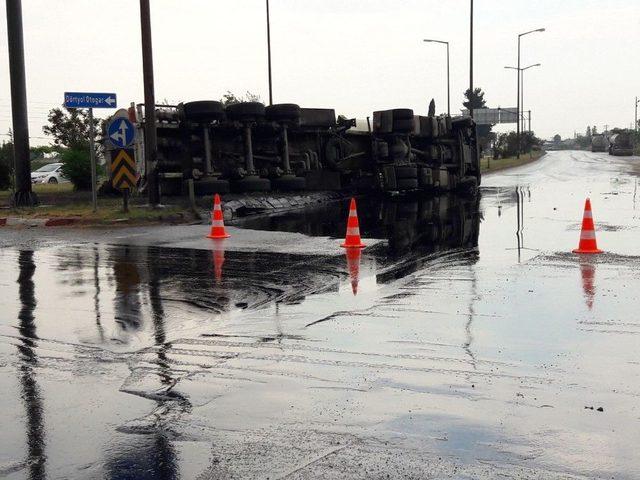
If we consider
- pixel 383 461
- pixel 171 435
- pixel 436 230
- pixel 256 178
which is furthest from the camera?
pixel 256 178

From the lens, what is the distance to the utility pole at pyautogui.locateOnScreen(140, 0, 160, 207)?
61.5 feet

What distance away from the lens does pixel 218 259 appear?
1187 cm

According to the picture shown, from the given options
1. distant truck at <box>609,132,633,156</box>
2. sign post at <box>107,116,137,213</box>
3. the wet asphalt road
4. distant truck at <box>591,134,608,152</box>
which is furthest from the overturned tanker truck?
distant truck at <box>591,134,608,152</box>

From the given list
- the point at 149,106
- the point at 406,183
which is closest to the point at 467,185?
the point at 406,183

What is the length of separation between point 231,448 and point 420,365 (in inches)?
77.0

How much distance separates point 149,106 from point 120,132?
1243 millimetres

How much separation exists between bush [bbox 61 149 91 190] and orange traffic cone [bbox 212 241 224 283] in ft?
46.1

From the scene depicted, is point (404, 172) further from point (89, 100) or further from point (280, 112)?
point (89, 100)

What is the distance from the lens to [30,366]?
5.96 m

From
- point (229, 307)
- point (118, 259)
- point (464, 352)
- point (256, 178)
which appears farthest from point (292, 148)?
point (464, 352)

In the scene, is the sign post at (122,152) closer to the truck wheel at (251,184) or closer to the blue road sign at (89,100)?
the blue road sign at (89,100)

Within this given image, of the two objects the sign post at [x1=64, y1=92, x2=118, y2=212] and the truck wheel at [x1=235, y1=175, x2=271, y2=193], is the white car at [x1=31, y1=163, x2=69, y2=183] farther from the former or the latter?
the sign post at [x1=64, y1=92, x2=118, y2=212]

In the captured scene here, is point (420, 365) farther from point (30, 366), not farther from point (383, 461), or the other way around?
point (30, 366)

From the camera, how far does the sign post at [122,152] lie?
58.1 feet
